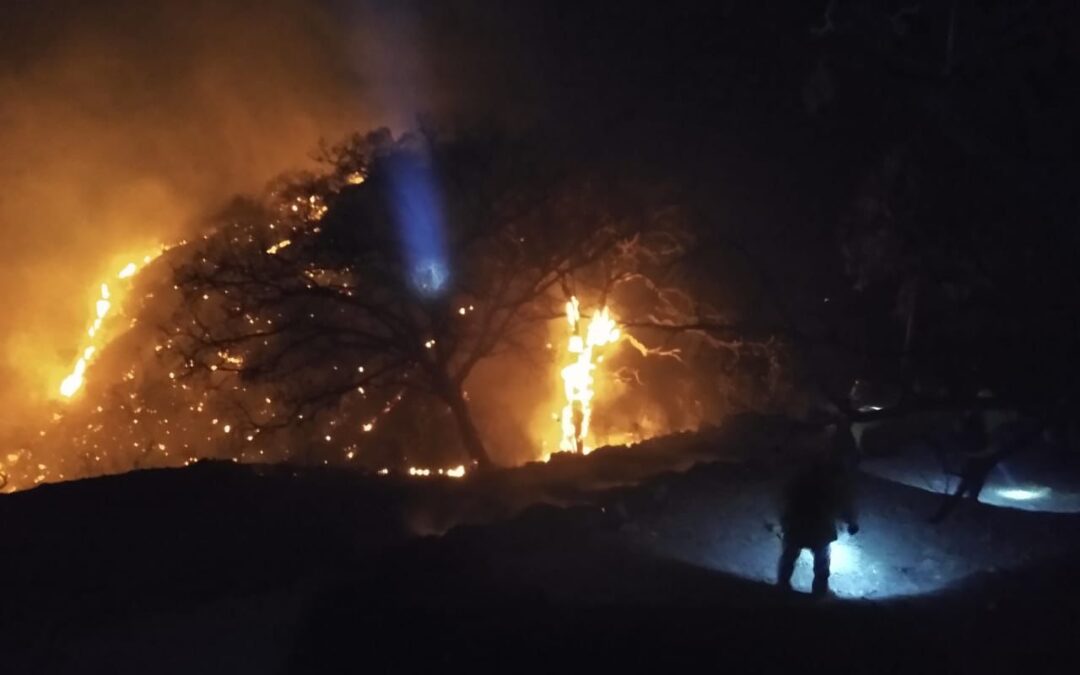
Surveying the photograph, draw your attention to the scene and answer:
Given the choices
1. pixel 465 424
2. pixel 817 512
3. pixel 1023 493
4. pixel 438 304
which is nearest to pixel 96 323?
pixel 465 424

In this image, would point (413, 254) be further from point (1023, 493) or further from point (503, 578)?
point (503, 578)

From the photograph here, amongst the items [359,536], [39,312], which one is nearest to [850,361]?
[359,536]

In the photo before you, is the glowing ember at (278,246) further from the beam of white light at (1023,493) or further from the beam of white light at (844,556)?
the beam of white light at (1023,493)

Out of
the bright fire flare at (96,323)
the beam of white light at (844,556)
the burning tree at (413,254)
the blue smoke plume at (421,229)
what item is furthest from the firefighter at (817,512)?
the bright fire flare at (96,323)

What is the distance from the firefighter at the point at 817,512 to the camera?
10469 millimetres

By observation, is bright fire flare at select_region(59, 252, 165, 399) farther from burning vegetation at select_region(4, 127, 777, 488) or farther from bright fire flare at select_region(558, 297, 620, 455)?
bright fire flare at select_region(558, 297, 620, 455)

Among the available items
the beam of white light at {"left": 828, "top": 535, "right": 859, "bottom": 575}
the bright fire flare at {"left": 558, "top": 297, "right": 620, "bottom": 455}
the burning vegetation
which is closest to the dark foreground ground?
the beam of white light at {"left": 828, "top": 535, "right": 859, "bottom": 575}

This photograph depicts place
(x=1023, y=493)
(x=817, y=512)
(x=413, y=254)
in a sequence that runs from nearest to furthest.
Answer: (x=817, y=512)
(x=1023, y=493)
(x=413, y=254)

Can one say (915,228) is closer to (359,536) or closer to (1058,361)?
(1058,361)

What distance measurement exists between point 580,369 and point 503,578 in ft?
49.6

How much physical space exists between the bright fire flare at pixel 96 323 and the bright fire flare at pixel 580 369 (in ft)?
87.4

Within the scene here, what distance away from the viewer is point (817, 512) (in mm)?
10539

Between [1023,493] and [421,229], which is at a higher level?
[421,229]

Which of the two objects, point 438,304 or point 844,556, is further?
point 438,304
